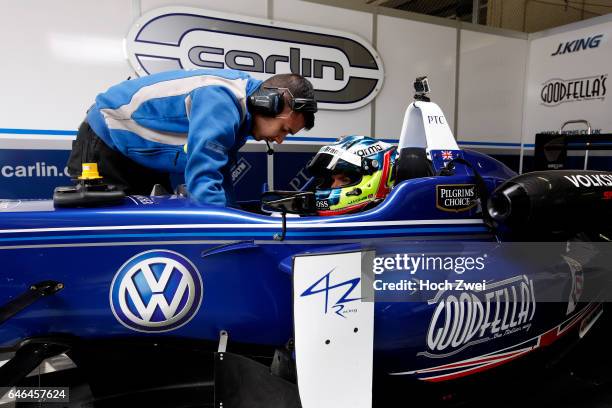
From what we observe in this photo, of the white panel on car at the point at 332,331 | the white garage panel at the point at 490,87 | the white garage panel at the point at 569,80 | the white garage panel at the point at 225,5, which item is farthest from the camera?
the white garage panel at the point at 490,87

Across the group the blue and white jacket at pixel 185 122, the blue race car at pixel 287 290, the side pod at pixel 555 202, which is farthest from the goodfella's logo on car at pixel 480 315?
the blue and white jacket at pixel 185 122

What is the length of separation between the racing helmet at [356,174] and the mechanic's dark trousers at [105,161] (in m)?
0.82

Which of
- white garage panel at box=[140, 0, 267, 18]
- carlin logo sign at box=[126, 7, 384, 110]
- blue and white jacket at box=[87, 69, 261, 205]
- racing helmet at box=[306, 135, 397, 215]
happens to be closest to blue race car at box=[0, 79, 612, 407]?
blue and white jacket at box=[87, 69, 261, 205]

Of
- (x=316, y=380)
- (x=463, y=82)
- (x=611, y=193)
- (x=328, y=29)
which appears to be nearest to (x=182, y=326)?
(x=316, y=380)

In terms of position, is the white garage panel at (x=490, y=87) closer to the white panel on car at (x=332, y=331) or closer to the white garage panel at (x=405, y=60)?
the white garage panel at (x=405, y=60)

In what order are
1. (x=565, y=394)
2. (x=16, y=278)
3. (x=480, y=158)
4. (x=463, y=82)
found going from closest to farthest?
(x=16, y=278) < (x=565, y=394) < (x=480, y=158) < (x=463, y=82)

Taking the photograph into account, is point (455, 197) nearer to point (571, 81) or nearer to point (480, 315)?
point (480, 315)

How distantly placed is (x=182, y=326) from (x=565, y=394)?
1425 mm

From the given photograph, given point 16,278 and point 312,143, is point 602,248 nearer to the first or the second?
point 16,278

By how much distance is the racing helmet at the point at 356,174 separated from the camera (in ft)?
5.90

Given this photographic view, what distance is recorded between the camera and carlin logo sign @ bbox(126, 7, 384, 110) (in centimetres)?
313

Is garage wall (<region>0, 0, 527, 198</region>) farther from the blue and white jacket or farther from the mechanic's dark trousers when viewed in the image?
the blue and white jacket

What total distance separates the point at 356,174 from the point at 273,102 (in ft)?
1.58

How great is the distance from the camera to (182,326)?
4.19 feet
